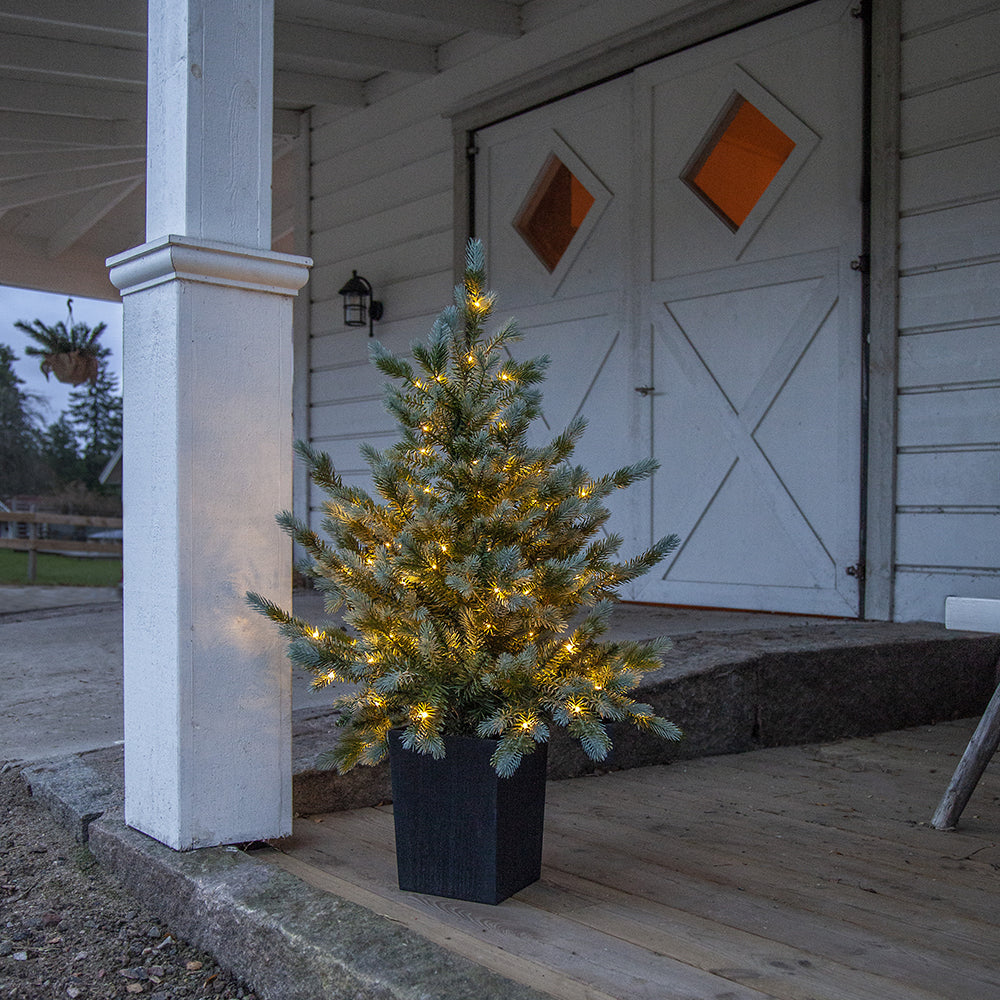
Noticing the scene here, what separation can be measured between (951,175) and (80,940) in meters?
3.93

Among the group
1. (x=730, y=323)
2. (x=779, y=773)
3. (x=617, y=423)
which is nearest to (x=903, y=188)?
(x=730, y=323)

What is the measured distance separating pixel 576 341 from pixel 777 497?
4.90 feet

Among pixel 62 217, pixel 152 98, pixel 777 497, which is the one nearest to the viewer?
pixel 152 98

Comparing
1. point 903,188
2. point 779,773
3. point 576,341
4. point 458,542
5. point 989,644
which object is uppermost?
point 903,188

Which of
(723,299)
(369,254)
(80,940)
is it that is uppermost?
(369,254)

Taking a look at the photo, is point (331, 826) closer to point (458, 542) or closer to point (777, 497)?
point (458, 542)

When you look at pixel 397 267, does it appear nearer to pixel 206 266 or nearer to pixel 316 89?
pixel 316 89

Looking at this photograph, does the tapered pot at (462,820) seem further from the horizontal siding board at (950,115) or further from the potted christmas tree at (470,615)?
the horizontal siding board at (950,115)

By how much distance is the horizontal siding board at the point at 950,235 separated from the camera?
3822 mm

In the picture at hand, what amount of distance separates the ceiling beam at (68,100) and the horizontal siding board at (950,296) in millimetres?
4750

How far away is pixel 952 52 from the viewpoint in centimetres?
389

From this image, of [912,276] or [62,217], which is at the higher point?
[62,217]

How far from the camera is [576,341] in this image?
5.37 meters

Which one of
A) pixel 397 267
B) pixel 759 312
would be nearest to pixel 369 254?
pixel 397 267
